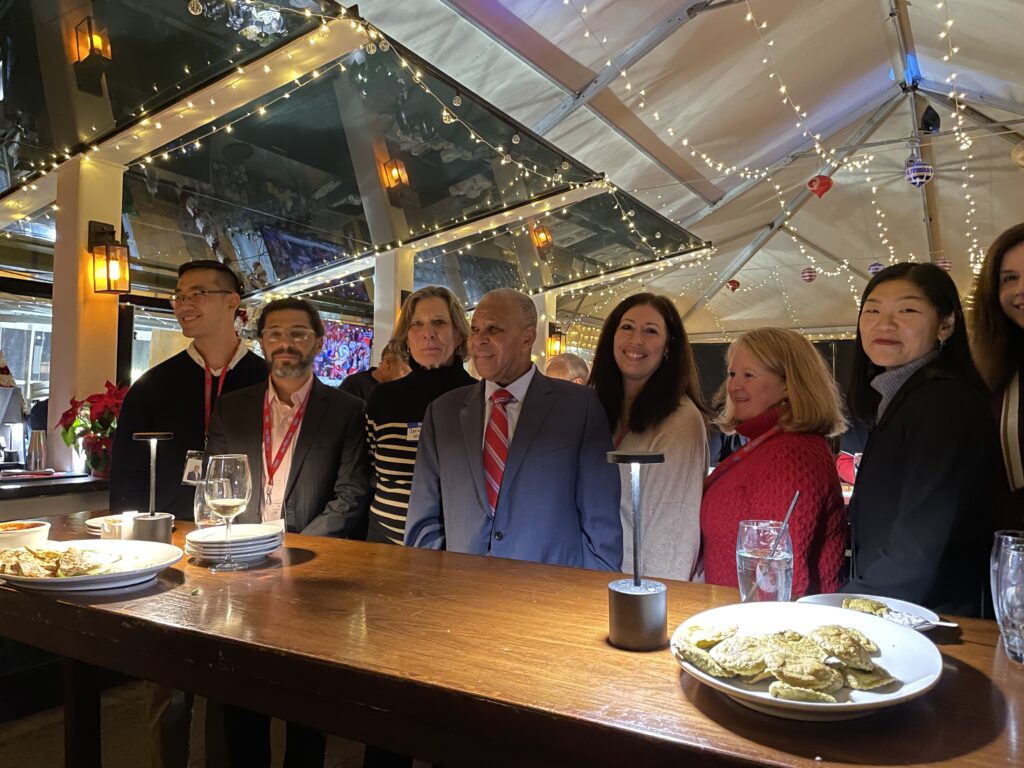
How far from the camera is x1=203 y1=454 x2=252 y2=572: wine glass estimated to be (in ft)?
5.16

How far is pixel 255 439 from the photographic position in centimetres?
244

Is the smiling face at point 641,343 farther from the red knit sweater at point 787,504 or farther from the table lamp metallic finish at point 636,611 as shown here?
the table lamp metallic finish at point 636,611

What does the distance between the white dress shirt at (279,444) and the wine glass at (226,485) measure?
766 mm

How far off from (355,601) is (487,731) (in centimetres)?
52

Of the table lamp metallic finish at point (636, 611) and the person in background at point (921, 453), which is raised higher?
the person in background at point (921, 453)

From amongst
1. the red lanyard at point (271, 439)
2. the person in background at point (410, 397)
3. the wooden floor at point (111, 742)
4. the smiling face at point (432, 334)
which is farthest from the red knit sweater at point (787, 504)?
the wooden floor at point (111, 742)

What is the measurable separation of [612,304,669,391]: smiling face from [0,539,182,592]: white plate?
153 cm

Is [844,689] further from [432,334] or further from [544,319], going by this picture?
A: [544,319]

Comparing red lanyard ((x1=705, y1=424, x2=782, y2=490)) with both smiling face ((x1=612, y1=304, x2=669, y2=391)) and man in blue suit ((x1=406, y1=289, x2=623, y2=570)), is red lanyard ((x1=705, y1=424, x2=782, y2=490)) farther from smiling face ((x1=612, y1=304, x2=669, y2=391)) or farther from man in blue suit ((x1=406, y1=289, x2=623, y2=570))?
smiling face ((x1=612, y1=304, x2=669, y2=391))

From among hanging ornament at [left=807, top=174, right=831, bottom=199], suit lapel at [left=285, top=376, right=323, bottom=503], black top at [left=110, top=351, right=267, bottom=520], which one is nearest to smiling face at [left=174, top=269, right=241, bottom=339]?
black top at [left=110, top=351, right=267, bottom=520]

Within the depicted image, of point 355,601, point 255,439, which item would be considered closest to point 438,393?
point 255,439

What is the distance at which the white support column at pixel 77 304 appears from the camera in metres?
4.24

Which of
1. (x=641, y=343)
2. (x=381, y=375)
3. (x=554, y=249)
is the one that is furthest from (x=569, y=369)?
(x=641, y=343)

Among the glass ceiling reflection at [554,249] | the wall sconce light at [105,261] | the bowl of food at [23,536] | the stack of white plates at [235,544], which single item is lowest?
the stack of white plates at [235,544]
